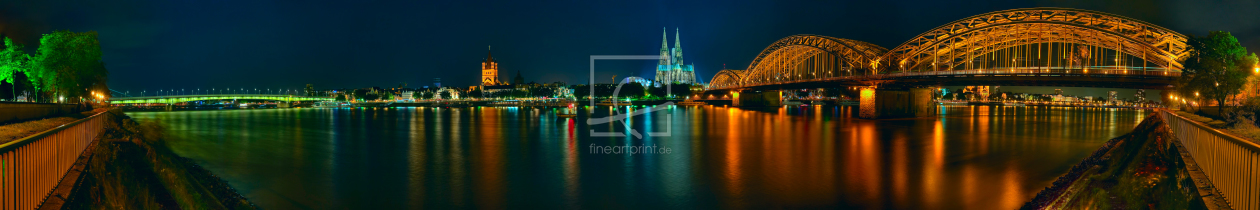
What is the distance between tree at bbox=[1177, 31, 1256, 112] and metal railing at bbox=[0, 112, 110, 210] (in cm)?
4107

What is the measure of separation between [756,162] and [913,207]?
8.68 metres

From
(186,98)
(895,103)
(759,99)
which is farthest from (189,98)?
(895,103)

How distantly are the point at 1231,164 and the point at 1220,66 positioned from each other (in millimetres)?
31035

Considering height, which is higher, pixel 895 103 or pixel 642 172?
pixel 895 103

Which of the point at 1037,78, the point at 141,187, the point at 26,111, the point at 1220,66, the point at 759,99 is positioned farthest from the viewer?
the point at 759,99

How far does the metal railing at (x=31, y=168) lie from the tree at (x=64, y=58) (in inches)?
1186

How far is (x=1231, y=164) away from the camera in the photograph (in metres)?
7.42

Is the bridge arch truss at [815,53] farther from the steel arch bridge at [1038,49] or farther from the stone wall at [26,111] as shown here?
the stone wall at [26,111]

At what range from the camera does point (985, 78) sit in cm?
4722

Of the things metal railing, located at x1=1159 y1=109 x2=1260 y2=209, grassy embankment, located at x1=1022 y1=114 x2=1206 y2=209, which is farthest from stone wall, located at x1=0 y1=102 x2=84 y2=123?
grassy embankment, located at x1=1022 y1=114 x2=1206 y2=209

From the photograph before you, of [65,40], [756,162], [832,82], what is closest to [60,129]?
[756,162]

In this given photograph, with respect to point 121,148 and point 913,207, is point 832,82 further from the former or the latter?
point 121,148

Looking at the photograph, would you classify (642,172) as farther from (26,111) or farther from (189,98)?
(189,98)

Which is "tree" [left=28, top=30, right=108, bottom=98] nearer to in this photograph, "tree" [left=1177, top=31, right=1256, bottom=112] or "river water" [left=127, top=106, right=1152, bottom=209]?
"river water" [left=127, top=106, right=1152, bottom=209]
